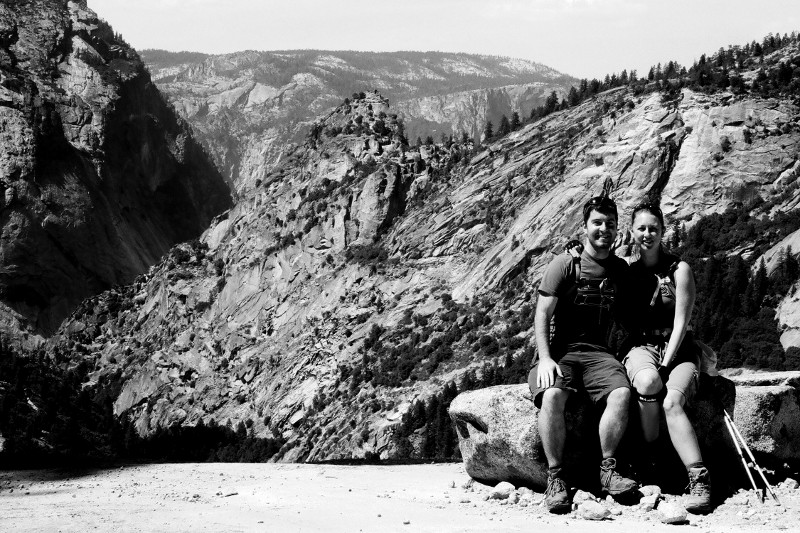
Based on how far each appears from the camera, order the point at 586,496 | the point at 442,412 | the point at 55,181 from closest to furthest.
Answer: the point at 586,496
the point at 442,412
the point at 55,181

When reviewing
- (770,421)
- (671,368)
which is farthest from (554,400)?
(770,421)

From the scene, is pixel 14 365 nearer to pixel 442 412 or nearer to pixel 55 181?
pixel 442 412

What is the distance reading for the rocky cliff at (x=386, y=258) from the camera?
7369 cm

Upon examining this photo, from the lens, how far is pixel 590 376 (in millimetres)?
12273

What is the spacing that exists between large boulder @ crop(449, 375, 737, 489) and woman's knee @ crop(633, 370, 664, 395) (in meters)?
0.57

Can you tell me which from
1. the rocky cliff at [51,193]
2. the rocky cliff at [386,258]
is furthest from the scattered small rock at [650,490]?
the rocky cliff at [51,193]

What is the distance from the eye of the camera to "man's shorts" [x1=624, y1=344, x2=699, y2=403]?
1198 centimetres

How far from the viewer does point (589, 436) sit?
41.7ft

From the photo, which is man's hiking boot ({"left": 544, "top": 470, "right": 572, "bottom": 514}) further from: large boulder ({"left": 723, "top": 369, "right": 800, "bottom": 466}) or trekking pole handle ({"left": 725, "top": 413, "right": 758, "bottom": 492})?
large boulder ({"left": 723, "top": 369, "right": 800, "bottom": 466})

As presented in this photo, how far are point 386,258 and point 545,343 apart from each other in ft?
253

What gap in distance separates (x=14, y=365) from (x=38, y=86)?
299 feet

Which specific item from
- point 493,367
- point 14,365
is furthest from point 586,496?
point 14,365

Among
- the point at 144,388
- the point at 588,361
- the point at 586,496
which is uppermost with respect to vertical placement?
the point at 588,361

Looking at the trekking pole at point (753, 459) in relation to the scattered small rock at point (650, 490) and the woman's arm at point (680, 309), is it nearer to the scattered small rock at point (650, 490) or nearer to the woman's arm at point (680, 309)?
the scattered small rock at point (650, 490)
